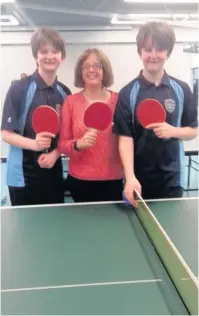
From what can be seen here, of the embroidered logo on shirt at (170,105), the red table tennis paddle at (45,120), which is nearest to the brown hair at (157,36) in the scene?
the embroidered logo on shirt at (170,105)

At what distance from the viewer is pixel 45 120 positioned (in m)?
1.73

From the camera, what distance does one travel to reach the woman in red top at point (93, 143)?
1.78 metres

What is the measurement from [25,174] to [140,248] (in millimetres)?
883

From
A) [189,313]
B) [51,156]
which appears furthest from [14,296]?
[51,156]

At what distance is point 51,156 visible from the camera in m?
1.81

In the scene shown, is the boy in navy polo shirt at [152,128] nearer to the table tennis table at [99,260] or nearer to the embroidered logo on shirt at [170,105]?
the embroidered logo on shirt at [170,105]

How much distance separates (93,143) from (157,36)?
582mm

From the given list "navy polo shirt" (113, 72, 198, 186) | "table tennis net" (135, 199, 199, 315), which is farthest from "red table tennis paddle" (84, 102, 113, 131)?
"table tennis net" (135, 199, 199, 315)

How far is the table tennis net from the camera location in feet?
2.99

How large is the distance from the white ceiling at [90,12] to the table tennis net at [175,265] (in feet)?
4.64

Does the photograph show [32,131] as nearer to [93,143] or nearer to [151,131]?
[93,143]

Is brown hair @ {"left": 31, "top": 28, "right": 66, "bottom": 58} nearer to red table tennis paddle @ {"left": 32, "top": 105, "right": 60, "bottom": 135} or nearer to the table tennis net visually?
red table tennis paddle @ {"left": 32, "top": 105, "right": 60, "bottom": 135}

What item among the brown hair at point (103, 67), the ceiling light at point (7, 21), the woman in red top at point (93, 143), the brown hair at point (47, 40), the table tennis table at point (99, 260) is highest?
the ceiling light at point (7, 21)

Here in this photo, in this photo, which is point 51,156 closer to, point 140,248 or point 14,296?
point 140,248
